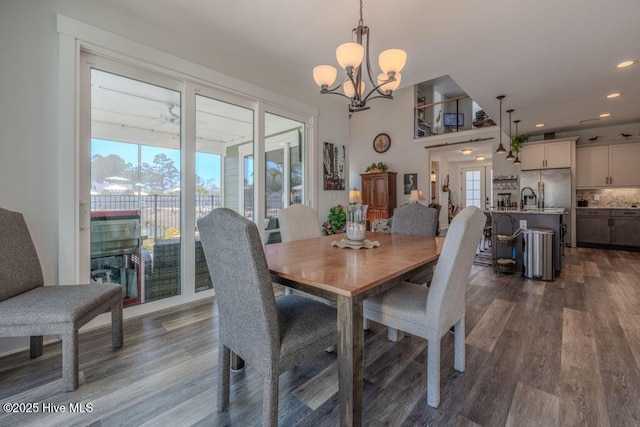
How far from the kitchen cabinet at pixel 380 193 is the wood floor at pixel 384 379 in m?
4.89

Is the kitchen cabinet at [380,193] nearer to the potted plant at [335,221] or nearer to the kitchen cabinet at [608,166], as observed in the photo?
the potted plant at [335,221]

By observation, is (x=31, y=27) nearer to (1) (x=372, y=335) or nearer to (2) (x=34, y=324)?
(2) (x=34, y=324)

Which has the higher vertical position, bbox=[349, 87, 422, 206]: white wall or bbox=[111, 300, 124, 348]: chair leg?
bbox=[349, 87, 422, 206]: white wall

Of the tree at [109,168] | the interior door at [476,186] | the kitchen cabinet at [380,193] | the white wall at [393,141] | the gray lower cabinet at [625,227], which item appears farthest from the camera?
the interior door at [476,186]

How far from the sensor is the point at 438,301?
144 centimetres

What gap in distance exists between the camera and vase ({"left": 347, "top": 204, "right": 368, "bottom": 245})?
202cm

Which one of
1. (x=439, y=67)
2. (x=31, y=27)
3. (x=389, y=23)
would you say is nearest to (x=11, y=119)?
(x=31, y=27)

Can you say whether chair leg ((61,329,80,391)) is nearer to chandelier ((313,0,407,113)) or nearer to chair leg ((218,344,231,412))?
chair leg ((218,344,231,412))

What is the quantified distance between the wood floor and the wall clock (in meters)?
6.04

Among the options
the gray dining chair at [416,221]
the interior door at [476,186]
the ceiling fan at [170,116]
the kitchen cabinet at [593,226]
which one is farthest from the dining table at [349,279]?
the interior door at [476,186]

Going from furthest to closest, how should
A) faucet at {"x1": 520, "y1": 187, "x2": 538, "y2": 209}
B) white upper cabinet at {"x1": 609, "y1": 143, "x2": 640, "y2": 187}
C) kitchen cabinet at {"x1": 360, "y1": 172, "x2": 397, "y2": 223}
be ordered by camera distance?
kitchen cabinet at {"x1": 360, "y1": 172, "x2": 397, "y2": 223}, faucet at {"x1": 520, "y1": 187, "x2": 538, "y2": 209}, white upper cabinet at {"x1": 609, "y1": 143, "x2": 640, "y2": 187}

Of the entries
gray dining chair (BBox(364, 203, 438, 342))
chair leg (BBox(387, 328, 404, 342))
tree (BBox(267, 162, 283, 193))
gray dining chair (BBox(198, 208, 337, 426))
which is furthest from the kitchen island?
gray dining chair (BBox(198, 208, 337, 426))

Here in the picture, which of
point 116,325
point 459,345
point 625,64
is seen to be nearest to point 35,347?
point 116,325

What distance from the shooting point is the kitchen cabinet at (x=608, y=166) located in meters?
5.71
